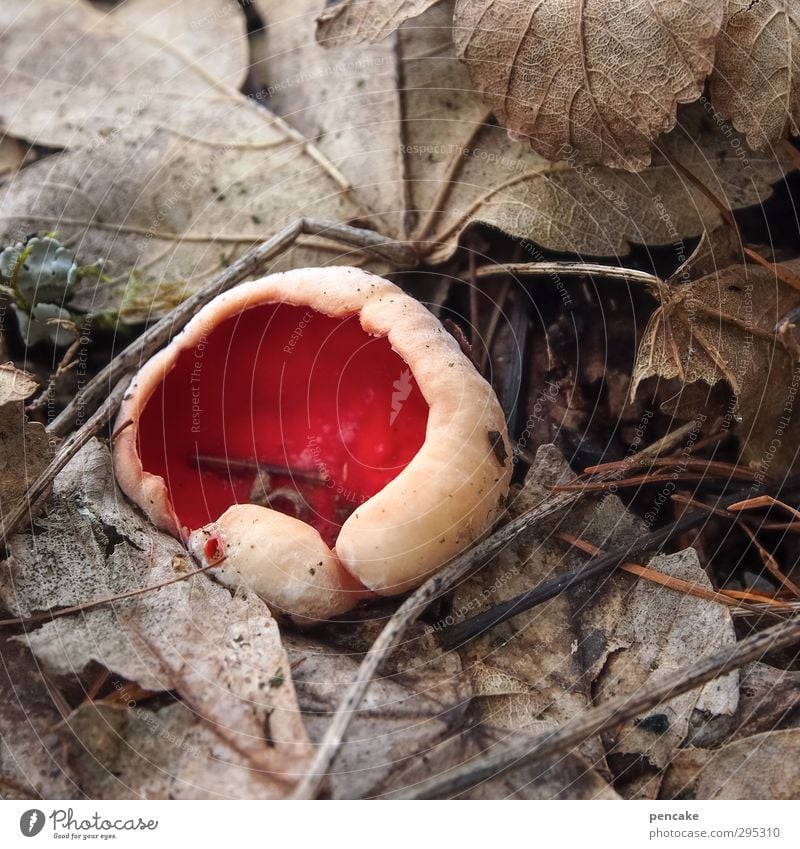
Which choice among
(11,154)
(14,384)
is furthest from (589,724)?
(11,154)

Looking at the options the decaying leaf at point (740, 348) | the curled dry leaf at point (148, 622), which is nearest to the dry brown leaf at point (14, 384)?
the curled dry leaf at point (148, 622)

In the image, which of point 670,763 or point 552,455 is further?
point 552,455

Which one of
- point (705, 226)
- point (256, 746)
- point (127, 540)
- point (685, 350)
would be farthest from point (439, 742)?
point (705, 226)

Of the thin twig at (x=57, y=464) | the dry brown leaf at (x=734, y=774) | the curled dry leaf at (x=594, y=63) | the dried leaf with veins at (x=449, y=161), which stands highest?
the curled dry leaf at (x=594, y=63)

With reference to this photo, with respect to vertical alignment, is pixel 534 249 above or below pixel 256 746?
above

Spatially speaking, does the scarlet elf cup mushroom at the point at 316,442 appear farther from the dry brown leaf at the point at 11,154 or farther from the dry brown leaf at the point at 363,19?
the dry brown leaf at the point at 11,154

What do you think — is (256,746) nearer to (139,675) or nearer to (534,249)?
(139,675)
